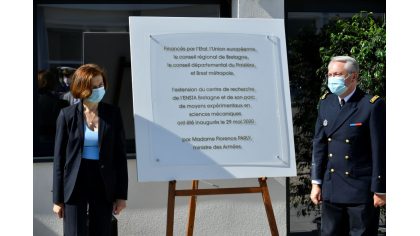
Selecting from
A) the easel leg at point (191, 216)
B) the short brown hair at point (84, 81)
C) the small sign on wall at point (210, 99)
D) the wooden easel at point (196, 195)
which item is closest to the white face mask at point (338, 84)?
the small sign on wall at point (210, 99)

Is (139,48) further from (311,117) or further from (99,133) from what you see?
(311,117)

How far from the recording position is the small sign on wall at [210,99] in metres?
6.00

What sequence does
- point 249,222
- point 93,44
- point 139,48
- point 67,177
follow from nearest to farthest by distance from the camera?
1. point 67,177
2. point 139,48
3. point 93,44
4. point 249,222

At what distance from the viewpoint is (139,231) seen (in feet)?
25.0

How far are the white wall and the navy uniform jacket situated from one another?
2107 mm

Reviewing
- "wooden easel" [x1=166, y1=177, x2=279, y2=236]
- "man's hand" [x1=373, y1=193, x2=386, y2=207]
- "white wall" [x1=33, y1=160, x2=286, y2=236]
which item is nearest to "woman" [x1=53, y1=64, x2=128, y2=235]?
"wooden easel" [x1=166, y1=177, x2=279, y2=236]

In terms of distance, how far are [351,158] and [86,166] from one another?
1.85 m

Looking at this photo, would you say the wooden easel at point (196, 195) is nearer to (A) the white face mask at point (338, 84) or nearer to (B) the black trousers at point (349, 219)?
→ (B) the black trousers at point (349, 219)

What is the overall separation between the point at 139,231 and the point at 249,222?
1076mm

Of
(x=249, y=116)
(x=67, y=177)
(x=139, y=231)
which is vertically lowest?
(x=139, y=231)

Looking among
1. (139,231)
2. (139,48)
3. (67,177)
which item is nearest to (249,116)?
(139,48)

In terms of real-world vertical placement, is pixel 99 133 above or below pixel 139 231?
above

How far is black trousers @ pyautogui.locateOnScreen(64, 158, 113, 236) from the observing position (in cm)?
555

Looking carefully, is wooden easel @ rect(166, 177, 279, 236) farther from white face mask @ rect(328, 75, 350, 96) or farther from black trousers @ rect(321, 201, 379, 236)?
white face mask @ rect(328, 75, 350, 96)
